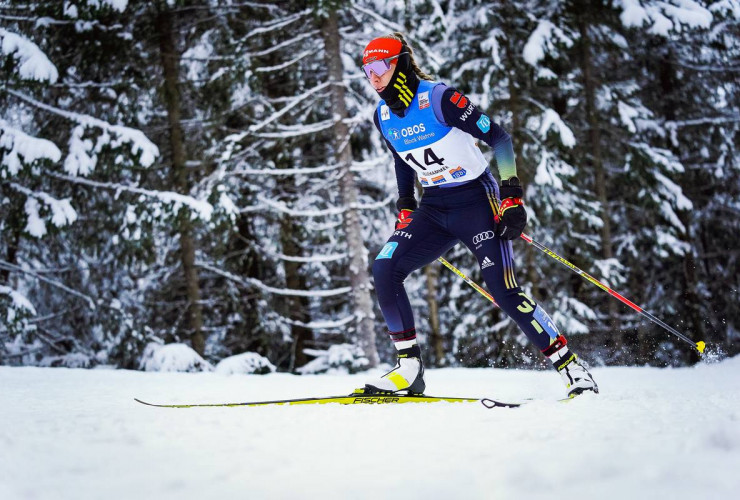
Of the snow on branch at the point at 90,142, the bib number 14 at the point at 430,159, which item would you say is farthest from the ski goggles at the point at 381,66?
the snow on branch at the point at 90,142

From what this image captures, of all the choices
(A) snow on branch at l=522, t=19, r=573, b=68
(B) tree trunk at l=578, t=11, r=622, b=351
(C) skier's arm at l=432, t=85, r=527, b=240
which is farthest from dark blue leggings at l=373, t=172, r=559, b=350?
(B) tree trunk at l=578, t=11, r=622, b=351

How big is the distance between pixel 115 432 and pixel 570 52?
12.8 meters

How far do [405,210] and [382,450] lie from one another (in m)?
2.30

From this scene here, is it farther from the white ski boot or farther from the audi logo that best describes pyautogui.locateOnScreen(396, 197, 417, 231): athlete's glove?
the white ski boot

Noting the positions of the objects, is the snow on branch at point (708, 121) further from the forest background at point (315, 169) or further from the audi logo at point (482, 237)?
the audi logo at point (482, 237)

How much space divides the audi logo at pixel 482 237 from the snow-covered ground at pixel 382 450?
1.01 meters

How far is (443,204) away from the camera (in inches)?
159

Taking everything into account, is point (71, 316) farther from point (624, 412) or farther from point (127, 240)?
point (624, 412)

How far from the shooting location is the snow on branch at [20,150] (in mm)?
8078

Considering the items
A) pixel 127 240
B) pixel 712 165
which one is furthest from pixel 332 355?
pixel 712 165

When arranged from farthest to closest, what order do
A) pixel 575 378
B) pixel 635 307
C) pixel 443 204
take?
pixel 635 307, pixel 443 204, pixel 575 378

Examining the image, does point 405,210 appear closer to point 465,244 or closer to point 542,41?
point 465,244

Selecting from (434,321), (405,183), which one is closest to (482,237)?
(405,183)

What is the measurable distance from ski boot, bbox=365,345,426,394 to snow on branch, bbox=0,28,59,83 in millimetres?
6629
